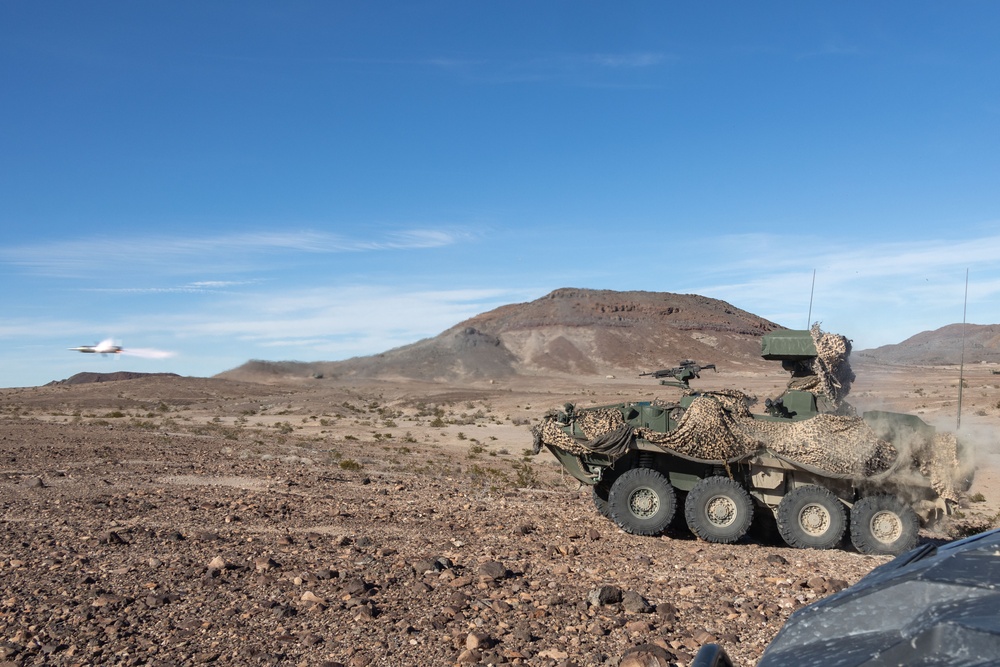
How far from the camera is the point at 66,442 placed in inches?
832

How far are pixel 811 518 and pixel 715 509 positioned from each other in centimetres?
109

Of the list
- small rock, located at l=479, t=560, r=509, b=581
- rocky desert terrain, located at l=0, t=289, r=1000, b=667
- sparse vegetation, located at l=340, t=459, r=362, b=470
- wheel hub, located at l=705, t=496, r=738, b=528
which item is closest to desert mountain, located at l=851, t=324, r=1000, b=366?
sparse vegetation, located at l=340, t=459, r=362, b=470

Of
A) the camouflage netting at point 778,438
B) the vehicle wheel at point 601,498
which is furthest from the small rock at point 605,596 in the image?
the vehicle wheel at point 601,498

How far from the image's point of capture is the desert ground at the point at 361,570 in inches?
230

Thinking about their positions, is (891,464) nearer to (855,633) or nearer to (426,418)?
(855,633)

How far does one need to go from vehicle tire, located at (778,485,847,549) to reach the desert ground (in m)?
0.25

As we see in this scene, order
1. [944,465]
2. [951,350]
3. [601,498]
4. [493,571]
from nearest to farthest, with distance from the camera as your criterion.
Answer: [493,571] → [944,465] → [601,498] → [951,350]

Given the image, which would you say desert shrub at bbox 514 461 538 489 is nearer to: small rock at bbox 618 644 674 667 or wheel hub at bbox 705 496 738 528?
wheel hub at bbox 705 496 738 528

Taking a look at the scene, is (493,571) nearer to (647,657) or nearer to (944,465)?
(647,657)

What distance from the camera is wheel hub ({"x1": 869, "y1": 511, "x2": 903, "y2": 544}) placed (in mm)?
9469

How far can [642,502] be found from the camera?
33.2 ft

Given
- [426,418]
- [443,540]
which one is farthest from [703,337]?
[443,540]

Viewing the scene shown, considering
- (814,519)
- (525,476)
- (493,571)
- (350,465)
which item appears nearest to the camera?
→ (493,571)

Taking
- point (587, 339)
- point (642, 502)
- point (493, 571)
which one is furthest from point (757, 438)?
point (587, 339)
